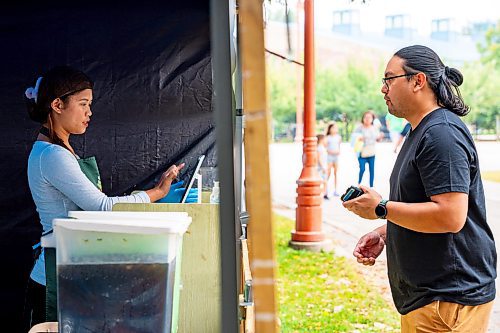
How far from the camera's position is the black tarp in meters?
3.40

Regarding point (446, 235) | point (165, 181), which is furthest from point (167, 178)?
point (446, 235)

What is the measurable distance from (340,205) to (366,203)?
367 inches

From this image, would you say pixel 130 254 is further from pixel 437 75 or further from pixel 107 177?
pixel 107 177

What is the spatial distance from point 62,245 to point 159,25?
1.70 metres

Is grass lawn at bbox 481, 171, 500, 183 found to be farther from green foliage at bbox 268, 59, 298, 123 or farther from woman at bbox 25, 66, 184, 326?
woman at bbox 25, 66, 184, 326

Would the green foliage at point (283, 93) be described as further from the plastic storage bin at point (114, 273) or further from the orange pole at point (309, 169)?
the plastic storage bin at point (114, 273)

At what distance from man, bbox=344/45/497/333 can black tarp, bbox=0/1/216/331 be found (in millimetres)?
1450

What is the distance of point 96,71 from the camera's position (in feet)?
11.3

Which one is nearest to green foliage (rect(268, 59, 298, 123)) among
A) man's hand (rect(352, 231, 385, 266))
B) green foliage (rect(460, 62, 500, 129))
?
green foliage (rect(460, 62, 500, 129))

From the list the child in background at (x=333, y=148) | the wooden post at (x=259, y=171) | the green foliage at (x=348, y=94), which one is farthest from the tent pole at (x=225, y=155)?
the green foliage at (x=348, y=94)

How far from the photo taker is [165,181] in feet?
11.6

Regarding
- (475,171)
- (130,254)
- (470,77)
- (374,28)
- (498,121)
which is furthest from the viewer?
(374,28)

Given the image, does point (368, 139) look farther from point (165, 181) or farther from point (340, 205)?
point (165, 181)

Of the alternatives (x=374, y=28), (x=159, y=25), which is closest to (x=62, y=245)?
(x=159, y=25)
